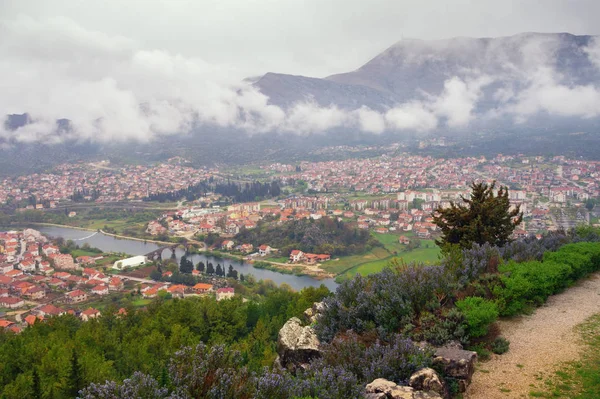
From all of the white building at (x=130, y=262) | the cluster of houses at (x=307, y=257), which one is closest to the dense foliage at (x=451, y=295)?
the cluster of houses at (x=307, y=257)

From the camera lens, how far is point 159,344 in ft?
25.3

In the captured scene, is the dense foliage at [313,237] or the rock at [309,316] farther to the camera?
the dense foliage at [313,237]

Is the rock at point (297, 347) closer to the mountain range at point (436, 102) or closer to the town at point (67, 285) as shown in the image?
the town at point (67, 285)

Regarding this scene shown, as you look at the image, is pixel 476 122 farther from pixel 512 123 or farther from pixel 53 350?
pixel 53 350

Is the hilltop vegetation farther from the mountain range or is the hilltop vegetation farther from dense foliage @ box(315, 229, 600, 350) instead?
the mountain range

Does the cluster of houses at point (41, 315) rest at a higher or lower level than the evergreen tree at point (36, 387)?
lower

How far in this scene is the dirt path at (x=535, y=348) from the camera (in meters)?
3.72

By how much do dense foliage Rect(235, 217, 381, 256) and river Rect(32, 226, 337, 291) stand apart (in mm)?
3976

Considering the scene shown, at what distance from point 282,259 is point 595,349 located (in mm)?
26280

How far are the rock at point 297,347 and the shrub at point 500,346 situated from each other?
192 centimetres

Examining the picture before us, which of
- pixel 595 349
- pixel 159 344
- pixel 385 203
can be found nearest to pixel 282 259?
pixel 385 203

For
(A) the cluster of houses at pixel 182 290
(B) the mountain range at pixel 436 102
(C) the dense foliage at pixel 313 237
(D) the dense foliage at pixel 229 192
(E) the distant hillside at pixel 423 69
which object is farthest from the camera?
(E) the distant hillside at pixel 423 69

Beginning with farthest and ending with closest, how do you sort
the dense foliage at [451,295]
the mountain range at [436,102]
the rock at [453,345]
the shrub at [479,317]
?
the mountain range at [436,102]
the dense foliage at [451,295]
the shrub at [479,317]
the rock at [453,345]

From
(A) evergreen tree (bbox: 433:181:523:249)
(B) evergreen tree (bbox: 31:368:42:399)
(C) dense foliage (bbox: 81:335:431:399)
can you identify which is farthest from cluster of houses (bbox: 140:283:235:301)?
(C) dense foliage (bbox: 81:335:431:399)
